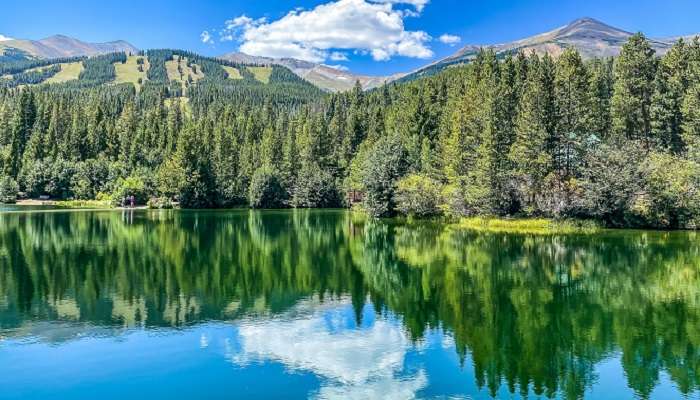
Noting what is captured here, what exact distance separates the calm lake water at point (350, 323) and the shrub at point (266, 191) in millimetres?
76710

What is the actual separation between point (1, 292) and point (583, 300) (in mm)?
28328

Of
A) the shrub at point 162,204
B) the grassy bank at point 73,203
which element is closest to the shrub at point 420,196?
the shrub at point 162,204

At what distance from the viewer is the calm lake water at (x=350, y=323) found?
1648cm

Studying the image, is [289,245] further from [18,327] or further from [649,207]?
[649,207]

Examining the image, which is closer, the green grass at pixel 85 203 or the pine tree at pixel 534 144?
the pine tree at pixel 534 144

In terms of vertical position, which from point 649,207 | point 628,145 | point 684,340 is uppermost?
point 628,145

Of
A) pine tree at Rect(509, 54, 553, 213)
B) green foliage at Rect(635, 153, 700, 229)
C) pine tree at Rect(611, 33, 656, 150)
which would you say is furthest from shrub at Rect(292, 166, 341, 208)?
green foliage at Rect(635, 153, 700, 229)

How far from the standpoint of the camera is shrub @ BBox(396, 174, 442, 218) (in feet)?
256

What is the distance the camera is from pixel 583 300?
27109 millimetres

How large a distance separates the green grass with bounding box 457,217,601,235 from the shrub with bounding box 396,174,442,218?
31.9ft

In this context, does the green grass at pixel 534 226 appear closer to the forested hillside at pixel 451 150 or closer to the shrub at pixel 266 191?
the forested hillside at pixel 451 150

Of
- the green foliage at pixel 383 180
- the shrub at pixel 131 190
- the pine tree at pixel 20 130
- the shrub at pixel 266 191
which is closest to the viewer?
the green foliage at pixel 383 180

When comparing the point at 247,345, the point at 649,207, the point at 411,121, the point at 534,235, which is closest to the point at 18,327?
the point at 247,345

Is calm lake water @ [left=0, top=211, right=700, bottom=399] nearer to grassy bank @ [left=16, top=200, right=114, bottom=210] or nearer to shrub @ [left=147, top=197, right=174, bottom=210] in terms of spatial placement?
shrub @ [left=147, top=197, right=174, bottom=210]
